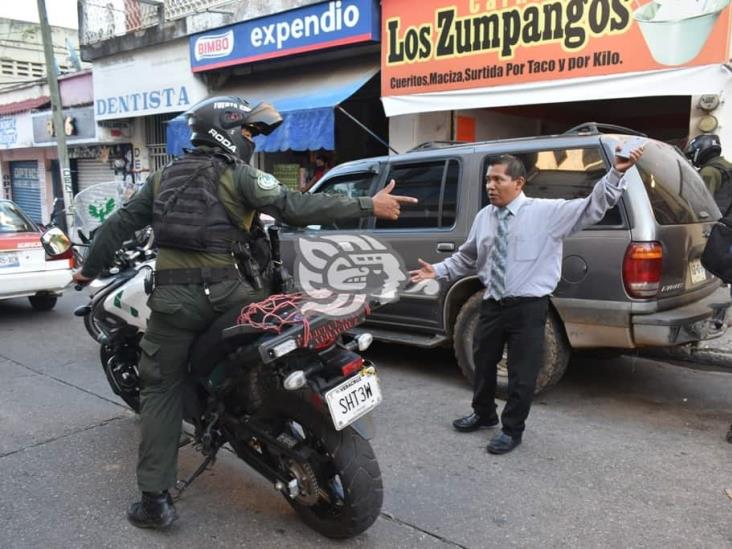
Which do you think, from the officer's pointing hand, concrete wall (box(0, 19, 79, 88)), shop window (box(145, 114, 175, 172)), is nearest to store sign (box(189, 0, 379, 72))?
shop window (box(145, 114, 175, 172))

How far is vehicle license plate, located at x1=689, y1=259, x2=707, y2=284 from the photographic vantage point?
4.31m

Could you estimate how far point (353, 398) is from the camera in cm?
258

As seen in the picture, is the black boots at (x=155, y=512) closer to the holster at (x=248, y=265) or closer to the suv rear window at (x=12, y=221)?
the holster at (x=248, y=265)

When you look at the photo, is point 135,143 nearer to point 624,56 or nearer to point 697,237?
point 624,56

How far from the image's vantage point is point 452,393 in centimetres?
477

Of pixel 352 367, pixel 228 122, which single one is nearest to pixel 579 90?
pixel 228 122

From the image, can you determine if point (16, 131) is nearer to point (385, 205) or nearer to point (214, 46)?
point (214, 46)

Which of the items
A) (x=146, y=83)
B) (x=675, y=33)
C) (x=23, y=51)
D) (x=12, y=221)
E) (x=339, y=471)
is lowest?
(x=339, y=471)

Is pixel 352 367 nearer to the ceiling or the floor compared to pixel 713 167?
nearer to the floor

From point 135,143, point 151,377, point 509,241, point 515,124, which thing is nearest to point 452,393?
point 509,241

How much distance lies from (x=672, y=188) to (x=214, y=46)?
29.8 ft

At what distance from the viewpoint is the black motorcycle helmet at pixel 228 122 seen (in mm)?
2828

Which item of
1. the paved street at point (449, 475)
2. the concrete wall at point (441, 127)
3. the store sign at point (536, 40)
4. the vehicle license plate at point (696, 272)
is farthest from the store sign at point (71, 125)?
the vehicle license plate at point (696, 272)

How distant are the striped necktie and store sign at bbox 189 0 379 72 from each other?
239 inches
